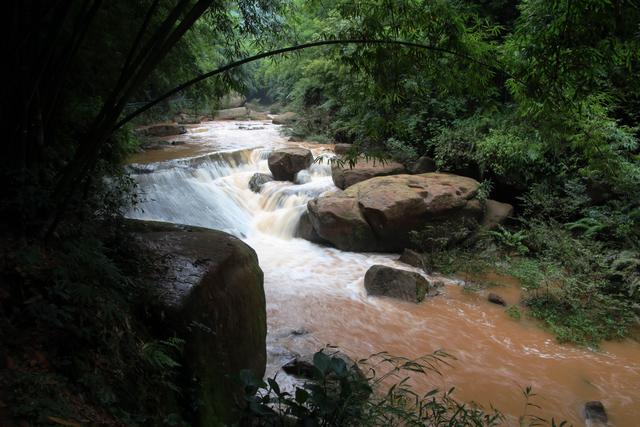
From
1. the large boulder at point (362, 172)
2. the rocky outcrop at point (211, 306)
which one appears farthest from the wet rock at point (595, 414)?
the large boulder at point (362, 172)

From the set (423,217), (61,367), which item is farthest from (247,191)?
(61,367)

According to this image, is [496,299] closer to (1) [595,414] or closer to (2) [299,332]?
(1) [595,414]

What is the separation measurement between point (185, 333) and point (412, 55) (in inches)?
103

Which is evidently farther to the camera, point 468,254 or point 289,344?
point 468,254

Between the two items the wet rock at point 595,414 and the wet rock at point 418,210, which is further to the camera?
the wet rock at point 418,210

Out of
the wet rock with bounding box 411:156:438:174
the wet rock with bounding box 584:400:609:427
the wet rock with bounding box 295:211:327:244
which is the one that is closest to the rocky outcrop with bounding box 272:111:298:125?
the wet rock with bounding box 411:156:438:174

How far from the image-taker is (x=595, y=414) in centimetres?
366

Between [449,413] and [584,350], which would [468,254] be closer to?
[584,350]

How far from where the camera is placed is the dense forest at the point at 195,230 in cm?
173

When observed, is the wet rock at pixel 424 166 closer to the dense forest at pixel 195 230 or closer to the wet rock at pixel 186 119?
the dense forest at pixel 195 230

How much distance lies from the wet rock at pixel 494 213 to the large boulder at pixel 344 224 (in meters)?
2.14

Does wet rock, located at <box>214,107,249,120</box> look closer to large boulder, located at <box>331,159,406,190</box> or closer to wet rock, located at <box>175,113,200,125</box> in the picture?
wet rock, located at <box>175,113,200,125</box>

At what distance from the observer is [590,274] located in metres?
5.76

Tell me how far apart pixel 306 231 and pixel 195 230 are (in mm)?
4599
